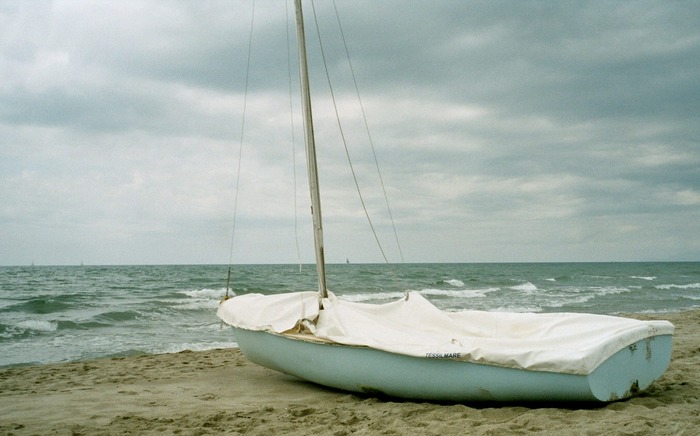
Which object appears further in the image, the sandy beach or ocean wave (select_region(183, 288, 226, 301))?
ocean wave (select_region(183, 288, 226, 301))

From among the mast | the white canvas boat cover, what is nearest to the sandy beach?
the white canvas boat cover

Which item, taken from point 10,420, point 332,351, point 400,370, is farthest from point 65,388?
point 400,370

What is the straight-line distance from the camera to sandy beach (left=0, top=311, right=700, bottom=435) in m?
4.83

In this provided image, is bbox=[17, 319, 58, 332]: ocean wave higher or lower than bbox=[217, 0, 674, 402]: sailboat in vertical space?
lower

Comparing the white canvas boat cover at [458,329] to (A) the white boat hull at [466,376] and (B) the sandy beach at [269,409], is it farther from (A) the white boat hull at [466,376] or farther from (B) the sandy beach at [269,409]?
(B) the sandy beach at [269,409]

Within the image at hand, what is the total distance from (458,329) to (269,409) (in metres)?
2.39

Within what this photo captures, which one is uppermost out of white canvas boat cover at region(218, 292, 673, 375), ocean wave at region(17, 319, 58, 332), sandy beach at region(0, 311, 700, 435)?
white canvas boat cover at region(218, 292, 673, 375)

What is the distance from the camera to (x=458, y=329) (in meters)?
6.70

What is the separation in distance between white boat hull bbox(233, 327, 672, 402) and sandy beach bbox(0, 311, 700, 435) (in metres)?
0.13

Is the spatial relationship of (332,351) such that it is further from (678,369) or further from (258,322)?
(678,369)

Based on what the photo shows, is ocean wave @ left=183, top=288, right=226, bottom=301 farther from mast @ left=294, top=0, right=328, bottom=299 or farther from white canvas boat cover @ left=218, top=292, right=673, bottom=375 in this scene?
mast @ left=294, top=0, right=328, bottom=299

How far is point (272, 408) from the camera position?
6.23m

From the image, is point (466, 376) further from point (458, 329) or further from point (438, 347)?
point (458, 329)

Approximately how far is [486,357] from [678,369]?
3727 mm
